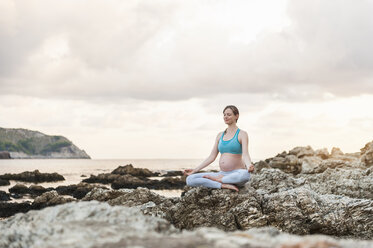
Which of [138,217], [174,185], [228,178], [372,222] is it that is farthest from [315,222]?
[174,185]

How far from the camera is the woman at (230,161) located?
9.49 metres

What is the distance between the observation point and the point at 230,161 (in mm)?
9914

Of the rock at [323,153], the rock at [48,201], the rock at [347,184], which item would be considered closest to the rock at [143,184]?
the rock at [323,153]

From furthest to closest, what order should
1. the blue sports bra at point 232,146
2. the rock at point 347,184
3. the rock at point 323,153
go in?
1. the rock at point 323,153
2. the rock at point 347,184
3. the blue sports bra at point 232,146

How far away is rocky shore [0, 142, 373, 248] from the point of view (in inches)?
153

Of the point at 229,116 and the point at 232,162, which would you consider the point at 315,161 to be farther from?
the point at 229,116

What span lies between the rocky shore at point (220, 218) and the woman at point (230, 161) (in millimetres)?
249

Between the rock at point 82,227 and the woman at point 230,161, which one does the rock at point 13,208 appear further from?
the rock at point 82,227

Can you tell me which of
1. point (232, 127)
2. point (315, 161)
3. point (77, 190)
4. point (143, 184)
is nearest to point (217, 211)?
point (232, 127)

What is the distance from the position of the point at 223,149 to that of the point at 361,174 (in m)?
7.43

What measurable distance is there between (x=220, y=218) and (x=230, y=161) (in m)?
1.62

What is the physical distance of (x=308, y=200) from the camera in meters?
9.27

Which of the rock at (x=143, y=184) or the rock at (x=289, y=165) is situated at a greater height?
the rock at (x=289, y=165)

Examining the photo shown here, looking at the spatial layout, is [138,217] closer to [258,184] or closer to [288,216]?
[288,216]
